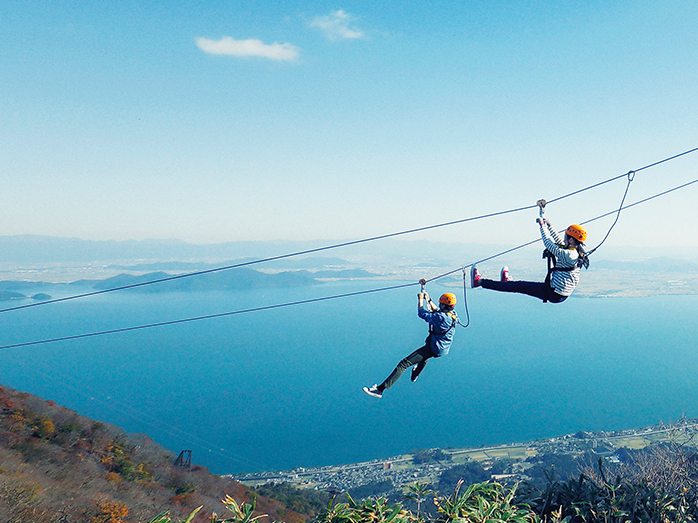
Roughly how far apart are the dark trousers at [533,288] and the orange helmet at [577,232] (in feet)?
1.72

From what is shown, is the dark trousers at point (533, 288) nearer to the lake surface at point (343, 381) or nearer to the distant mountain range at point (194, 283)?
the lake surface at point (343, 381)

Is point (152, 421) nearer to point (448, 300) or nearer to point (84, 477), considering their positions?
point (84, 477)

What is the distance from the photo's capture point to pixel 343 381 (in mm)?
46250

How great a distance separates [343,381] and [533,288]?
44659 millimetres

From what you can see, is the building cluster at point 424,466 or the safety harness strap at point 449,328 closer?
the safety harness strap at point 449,328

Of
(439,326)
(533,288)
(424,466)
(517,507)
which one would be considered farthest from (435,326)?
(424,466)

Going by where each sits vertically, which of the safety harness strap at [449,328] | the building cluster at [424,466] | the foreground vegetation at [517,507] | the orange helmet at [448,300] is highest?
the orange helmet at [448,300]

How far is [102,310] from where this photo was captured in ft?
295

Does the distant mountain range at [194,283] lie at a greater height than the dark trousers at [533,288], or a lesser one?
lesser

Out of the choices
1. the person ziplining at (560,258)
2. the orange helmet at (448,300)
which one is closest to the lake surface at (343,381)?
the orange helmet at (448,300)

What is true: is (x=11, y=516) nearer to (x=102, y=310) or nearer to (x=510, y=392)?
(x=510, y=392)

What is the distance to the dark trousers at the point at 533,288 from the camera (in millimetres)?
3795

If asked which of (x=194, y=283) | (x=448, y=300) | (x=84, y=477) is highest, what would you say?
(x=448, y=300)

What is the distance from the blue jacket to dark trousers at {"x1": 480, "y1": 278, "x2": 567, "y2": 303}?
55cm
